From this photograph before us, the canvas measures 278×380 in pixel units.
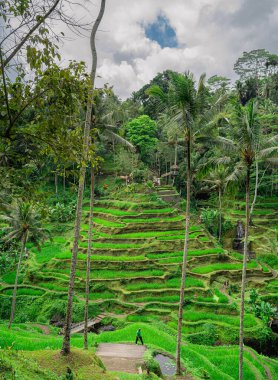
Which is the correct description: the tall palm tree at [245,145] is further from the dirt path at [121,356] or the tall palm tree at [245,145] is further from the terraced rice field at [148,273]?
the terraced rice field at [148,273]

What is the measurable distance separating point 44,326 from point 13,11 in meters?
19.5

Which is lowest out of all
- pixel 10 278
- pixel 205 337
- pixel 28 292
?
pixel 205 337

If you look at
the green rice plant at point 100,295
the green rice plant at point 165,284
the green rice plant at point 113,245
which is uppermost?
the green rice plant at point 113,245

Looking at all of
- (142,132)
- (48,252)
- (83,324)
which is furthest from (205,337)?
(142,132)

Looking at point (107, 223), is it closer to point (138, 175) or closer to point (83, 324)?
point (138, 175)

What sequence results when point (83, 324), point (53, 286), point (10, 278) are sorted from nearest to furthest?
point (83, 324), point (53, 286), point (10, 278)

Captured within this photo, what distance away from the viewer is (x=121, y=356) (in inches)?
469

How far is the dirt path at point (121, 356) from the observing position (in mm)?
10797

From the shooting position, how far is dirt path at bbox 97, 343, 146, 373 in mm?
10797

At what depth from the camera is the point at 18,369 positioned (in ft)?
14.7

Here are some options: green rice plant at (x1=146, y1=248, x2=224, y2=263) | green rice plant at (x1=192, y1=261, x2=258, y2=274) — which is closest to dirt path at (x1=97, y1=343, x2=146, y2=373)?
green rice plant at (x1=192, y1=261, x2=258, y2=274)

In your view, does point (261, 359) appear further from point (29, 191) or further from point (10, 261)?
point (10, 261)

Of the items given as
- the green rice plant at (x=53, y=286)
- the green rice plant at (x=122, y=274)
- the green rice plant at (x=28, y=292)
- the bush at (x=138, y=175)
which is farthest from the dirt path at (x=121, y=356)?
the bush at (x=138, y=175)

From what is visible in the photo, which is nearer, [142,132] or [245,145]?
[245,145]
